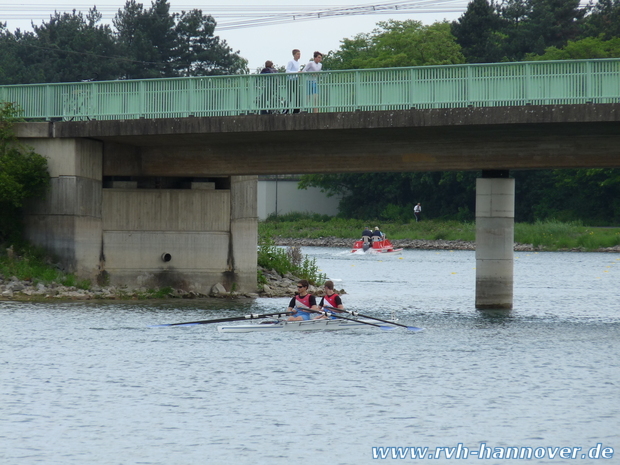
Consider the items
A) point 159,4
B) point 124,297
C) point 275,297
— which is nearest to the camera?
point 124,297

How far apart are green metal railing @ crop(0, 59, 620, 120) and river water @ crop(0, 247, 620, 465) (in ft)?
20.0

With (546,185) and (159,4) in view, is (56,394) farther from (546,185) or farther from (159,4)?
(159,4)

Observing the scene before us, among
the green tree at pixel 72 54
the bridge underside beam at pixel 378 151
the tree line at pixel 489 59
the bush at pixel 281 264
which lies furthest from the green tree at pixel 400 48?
the bridge underside beam at pixel 378 151

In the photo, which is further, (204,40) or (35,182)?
(204,40)

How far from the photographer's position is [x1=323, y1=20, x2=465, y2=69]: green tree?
9762 centimetres

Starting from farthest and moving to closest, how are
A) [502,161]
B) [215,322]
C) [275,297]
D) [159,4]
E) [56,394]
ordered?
1. [159,4]
2. [275,297]
3. [502,161]
4. [215,322]
5. [56,394]

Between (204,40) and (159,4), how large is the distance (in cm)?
567

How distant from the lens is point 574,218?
296 ft

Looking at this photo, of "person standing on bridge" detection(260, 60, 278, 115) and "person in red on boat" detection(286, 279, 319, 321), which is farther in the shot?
"person standing on bridge" detection(260, 60, 278, 115)

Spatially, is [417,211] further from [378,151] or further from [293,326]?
[293,326]

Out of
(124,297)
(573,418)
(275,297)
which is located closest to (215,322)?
(124,297)

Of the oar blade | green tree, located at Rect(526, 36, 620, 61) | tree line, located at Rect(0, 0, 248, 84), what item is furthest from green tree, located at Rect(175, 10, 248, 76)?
Result: the oar blade

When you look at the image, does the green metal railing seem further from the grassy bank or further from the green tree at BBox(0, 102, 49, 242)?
the grassy bank

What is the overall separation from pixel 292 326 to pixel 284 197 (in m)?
78.3
